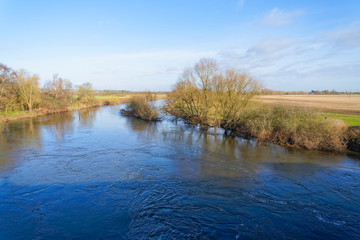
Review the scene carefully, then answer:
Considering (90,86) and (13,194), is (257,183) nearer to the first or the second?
(13,194)

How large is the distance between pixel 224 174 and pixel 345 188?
5.93 metres

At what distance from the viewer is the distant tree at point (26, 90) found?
1361 inches

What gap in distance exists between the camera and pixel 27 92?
35.0m

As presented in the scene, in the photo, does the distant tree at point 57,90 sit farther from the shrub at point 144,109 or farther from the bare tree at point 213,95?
the bare tree at point 213,95

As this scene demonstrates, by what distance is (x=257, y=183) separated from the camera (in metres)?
10.7

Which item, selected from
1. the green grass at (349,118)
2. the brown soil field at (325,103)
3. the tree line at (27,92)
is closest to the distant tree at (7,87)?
the tree line at (27,92)

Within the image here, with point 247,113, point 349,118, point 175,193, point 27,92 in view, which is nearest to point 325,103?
point 349,118

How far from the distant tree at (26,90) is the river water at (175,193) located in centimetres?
2247

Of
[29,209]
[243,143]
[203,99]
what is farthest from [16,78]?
[243,143]

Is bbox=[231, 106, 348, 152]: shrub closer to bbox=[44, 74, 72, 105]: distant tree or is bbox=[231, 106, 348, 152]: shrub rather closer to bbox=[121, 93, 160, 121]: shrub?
bbox=[121, 93, 160, 121]: shrub

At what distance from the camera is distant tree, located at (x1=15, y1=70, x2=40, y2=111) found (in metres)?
34.6

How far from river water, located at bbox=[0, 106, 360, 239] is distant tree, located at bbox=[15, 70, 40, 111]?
73.7 ft

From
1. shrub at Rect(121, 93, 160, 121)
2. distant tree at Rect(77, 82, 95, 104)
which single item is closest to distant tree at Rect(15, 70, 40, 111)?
shrub at Rect(121, 93, 160, 121)

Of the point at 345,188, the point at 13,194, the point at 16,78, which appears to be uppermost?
the point at 16,78
